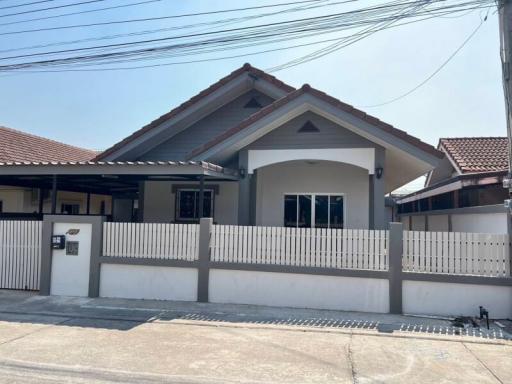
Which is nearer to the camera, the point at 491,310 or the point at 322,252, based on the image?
the point at 491,310

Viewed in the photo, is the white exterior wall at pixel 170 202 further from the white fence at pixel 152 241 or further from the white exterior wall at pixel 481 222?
the white exterior wall at pixel 481 222

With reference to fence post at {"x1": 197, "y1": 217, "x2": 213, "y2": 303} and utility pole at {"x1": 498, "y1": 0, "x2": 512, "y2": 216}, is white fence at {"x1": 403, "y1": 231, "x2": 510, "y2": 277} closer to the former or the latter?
utility pole at {"x1": 498, "y1": 0, "x2": 512, "y2": 216}

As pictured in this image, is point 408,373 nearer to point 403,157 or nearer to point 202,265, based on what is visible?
point 202,265

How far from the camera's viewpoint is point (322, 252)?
7949mm

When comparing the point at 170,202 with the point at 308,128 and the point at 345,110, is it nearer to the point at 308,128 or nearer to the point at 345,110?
the point at 308,128

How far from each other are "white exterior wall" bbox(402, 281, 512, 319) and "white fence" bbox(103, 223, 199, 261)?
13.8 ft

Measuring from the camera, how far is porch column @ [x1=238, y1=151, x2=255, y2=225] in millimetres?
10117

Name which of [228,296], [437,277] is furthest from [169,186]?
[437,277]

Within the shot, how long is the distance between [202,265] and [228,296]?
805 mm

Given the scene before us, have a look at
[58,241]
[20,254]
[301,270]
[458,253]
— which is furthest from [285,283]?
[20,254]

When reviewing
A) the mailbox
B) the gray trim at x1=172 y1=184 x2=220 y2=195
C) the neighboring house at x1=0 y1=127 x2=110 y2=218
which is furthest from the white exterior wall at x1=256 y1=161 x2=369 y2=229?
the neighboring house at x1=0 y1=127 x2=110 y2=218

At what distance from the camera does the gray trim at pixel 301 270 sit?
7.65 metres

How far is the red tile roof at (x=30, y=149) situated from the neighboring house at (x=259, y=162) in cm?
171

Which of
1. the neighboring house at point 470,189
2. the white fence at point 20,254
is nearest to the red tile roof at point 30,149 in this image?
the white fence at point 20,254
